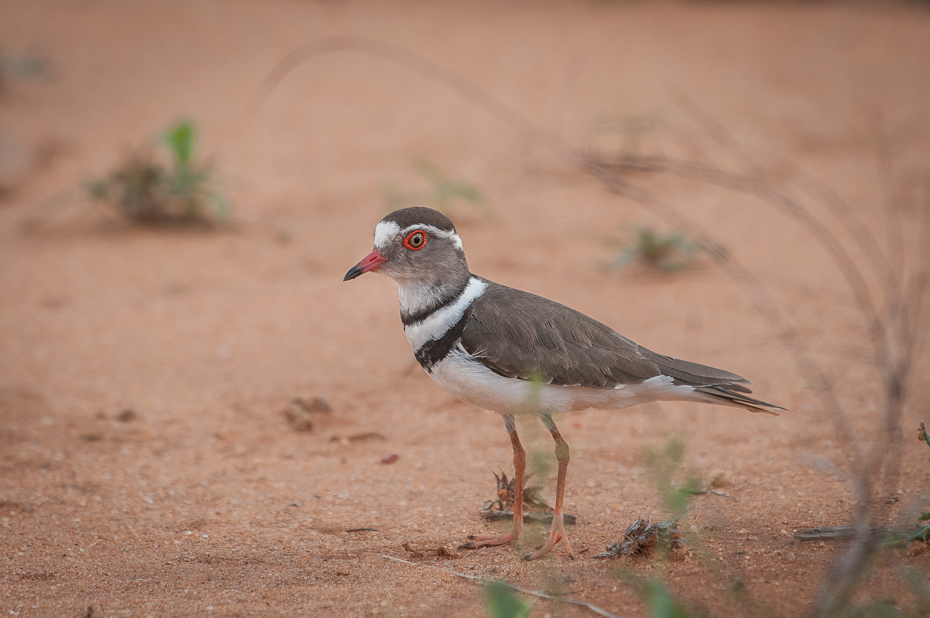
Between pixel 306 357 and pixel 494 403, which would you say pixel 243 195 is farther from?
pixel 494 403

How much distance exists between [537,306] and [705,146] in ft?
21.8

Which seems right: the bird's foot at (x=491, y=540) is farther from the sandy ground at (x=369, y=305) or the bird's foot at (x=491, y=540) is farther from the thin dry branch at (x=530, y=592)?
the thin dry branch at (x=530, y=592)

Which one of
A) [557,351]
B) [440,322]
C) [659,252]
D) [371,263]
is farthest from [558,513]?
[659,252]

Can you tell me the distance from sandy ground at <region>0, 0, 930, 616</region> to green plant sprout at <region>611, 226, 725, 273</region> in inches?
6.9

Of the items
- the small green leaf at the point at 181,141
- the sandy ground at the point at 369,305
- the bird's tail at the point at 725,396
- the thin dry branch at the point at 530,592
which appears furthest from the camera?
the small green leaf at the point at 181,141

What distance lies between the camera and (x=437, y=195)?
7879mm

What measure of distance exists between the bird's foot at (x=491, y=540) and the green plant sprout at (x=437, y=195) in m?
4.60

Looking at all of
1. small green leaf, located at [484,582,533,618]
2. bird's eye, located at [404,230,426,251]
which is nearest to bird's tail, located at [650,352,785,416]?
bird's eye, located at [404,230,426,251]

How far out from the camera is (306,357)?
599 centimetres

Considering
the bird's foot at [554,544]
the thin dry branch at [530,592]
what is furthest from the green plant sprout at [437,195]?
the thin dry branch at [530,592]

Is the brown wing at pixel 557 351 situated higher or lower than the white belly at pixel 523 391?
higher

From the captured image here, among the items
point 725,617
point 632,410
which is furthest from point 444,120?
point 725,617

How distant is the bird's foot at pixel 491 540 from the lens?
356 cm

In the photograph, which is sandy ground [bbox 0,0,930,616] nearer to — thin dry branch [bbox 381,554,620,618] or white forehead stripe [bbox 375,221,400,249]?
thin dry branch [bbox 381,554,620,618]
